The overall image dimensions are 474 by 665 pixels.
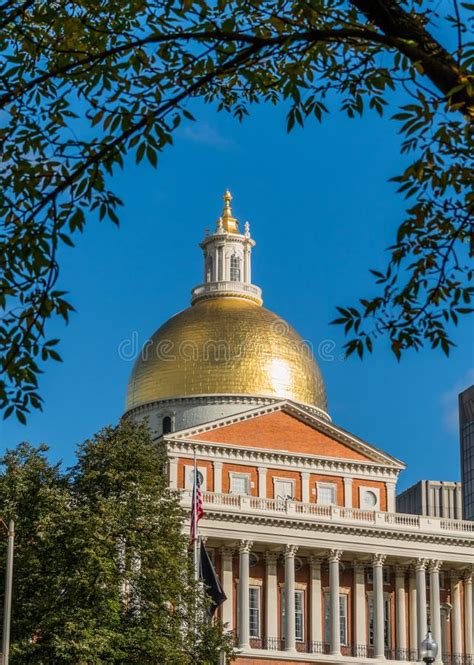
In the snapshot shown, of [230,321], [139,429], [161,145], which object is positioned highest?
[230,321]

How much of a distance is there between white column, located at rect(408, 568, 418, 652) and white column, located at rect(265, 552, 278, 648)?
814 cm

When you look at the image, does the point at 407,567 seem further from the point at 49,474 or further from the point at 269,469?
the point at 49,474

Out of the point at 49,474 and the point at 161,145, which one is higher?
the point at 49,474

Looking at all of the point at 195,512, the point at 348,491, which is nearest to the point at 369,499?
the point at 348,491

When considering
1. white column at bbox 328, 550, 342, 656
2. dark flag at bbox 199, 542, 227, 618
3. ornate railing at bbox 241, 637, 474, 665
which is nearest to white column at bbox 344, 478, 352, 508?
white column at bbox 328, 550, 342, 656

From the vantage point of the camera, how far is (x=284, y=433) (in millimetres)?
88000

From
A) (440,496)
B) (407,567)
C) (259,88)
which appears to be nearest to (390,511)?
(407,567)

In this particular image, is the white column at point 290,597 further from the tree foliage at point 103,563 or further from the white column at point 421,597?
the tree foliage at point 103,563

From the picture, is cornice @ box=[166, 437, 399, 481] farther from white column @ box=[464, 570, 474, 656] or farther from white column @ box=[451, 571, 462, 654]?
white column @ box=[464, 570, 474, 656]

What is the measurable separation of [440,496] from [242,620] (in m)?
96.1

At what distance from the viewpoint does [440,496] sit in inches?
6870

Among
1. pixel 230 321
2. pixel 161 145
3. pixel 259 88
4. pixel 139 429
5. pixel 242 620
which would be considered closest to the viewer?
pixel 161 145

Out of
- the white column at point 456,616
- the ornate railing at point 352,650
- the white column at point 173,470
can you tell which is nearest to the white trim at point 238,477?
the white column at point 173,470

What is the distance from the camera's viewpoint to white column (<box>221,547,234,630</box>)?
8131cm
